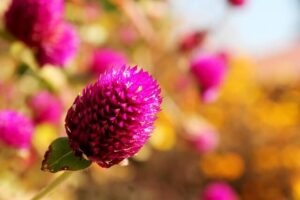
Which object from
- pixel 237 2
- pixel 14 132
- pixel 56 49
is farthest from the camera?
pixel 237 2

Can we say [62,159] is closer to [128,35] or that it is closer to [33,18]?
[33,18]

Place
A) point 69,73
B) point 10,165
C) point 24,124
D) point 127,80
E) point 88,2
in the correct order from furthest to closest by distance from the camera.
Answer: point 88,2, point 69,73, point 10,165, point 24,124, point 127,80

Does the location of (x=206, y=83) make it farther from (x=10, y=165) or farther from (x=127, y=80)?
(x=127, y=80)

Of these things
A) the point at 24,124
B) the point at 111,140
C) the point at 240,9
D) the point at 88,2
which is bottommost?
the point at 111,140

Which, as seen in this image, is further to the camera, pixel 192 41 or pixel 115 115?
pixel 192 41

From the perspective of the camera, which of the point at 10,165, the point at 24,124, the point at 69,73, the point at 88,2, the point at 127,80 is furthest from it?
the point at 88,2

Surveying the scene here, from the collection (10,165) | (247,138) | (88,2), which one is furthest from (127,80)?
(247,138)

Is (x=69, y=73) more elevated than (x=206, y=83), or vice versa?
(x=69, y=73)

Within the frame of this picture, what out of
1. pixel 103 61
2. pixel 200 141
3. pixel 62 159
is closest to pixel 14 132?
pixel 62 159
